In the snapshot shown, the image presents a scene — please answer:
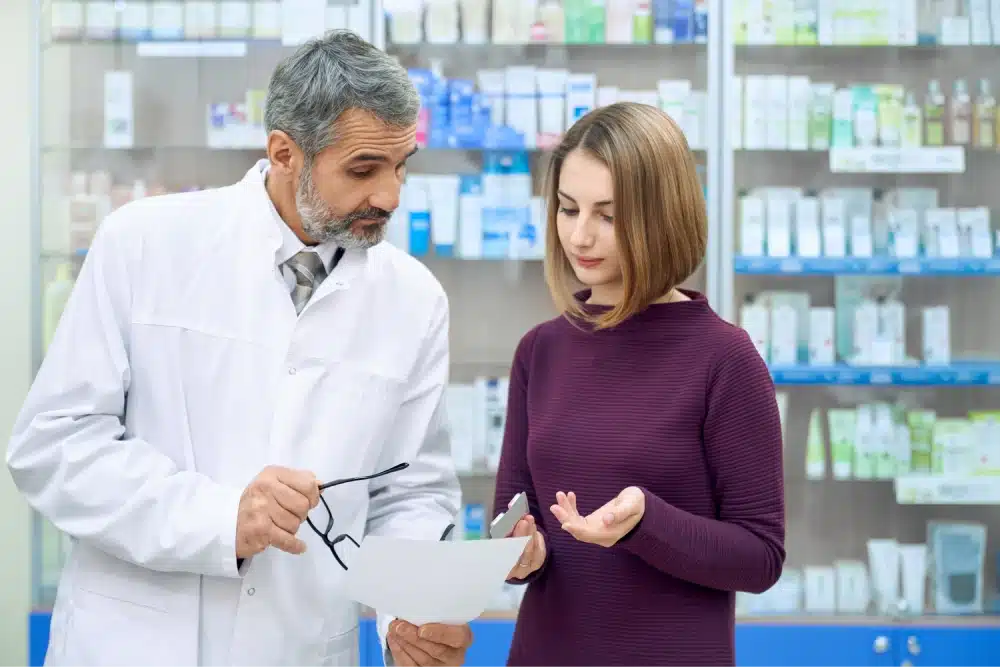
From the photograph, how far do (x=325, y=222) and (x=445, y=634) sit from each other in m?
0.69

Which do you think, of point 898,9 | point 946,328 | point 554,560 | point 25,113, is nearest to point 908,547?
point 946,328

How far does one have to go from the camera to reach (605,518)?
4.76 ft

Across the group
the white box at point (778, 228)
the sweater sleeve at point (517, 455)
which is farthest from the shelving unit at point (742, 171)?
the sweater sleeve at point (517, 455)

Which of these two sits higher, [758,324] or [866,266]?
[866,266]

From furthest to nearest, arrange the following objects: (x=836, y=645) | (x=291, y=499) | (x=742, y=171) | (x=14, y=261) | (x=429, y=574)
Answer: (x=14, y=261) < (x=742, y=171) < (x=836, y=645) < (x=291, y=499) < (x=429, y=574)

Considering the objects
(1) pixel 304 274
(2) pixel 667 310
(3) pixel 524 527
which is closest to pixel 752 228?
(2) pixel 667 310

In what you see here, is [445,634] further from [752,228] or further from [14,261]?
[14,261]

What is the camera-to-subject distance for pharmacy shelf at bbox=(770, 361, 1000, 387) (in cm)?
359

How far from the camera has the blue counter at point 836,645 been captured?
3432 millimetres

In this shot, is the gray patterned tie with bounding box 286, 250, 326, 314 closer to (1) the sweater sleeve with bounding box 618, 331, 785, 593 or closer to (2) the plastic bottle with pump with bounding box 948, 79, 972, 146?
(1) the sweater sleeve with bounding box 618, 331, 785, 593

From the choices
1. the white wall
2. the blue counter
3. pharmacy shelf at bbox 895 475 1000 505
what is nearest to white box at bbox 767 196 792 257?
pharmacy shelf at bbox 895 475 1000 505

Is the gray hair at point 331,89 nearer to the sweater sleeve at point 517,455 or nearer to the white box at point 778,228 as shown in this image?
the sweater sleeve at point 517,455

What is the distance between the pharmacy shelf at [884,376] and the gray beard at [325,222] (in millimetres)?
2187

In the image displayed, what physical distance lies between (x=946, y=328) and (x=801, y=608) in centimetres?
112
